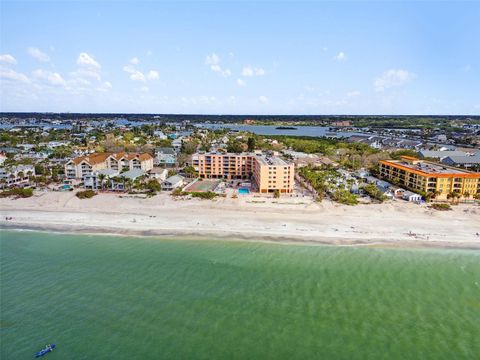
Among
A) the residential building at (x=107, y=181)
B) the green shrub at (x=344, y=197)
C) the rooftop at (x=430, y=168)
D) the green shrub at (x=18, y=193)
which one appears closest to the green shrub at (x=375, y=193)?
the green shrub at (x=344, y=197)

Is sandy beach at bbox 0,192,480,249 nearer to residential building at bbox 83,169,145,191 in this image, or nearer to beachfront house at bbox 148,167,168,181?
residential building at bbox 83,169,145,191

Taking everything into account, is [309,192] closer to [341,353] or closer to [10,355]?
[341,353]

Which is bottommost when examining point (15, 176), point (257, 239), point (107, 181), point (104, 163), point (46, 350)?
point (46, 350)

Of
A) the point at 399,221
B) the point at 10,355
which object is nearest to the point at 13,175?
the point at 10,355

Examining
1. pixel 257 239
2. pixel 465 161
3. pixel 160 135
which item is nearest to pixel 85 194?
pixel 257 239

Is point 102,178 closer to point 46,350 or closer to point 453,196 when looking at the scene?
point 46,350
